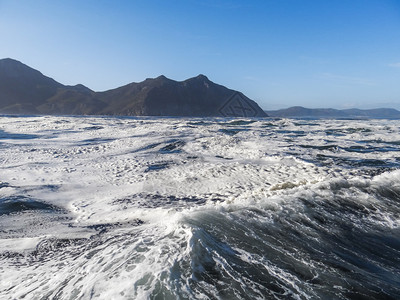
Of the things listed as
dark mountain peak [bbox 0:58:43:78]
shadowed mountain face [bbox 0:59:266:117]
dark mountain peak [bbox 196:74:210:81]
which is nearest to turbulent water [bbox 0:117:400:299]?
shadowed mountain face [bbox 0:59:266:117]

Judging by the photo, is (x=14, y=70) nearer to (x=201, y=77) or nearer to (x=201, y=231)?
(x=201, y=77)

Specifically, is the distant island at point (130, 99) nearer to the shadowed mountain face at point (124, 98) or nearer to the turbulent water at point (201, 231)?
the shadowed mountain face at point (124, 98)

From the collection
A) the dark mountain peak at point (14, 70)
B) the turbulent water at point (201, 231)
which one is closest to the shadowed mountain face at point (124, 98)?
the dark mountain peak at point (14, 70)

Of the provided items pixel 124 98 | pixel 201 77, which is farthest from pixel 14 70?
pixel 201 77

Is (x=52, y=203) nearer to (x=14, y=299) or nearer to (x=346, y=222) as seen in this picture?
(x=14, y=299)

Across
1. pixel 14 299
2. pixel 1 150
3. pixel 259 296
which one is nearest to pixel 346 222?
pixel 259 296

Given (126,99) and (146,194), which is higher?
(126,99)
